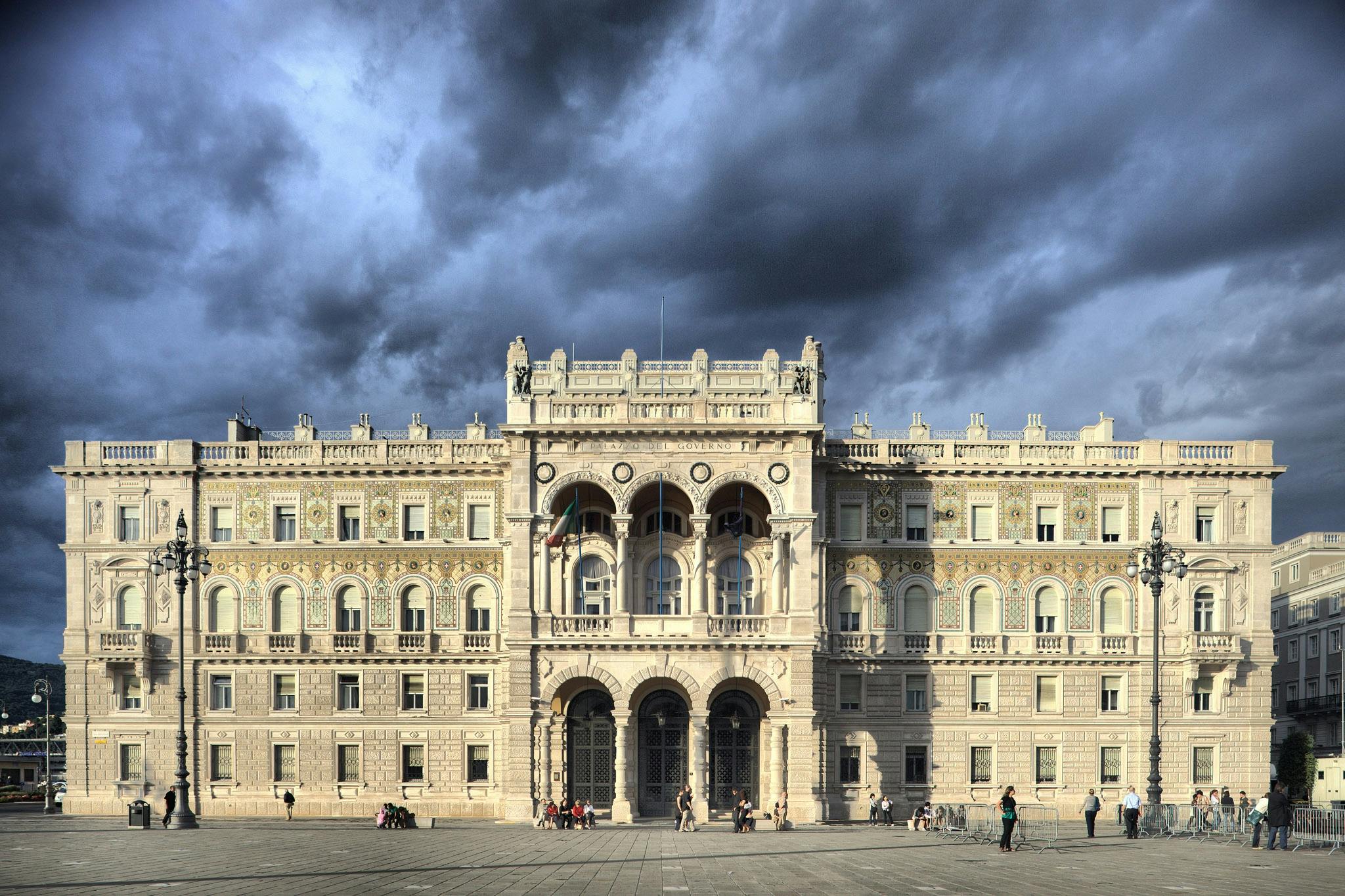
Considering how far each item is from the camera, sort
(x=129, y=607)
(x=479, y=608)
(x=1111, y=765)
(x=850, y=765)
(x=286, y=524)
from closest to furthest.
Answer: (x=1111, y=765) < (x=850, y=765) < (x=479, y=608) < (x=129, y=607) < (x=286, y=524)

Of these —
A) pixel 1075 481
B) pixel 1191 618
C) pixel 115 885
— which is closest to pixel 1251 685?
pixel 1191 618

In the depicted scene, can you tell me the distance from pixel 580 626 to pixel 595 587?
15.6 ft

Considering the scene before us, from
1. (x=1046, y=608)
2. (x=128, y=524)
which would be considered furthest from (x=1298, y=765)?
(x=128, y=524)

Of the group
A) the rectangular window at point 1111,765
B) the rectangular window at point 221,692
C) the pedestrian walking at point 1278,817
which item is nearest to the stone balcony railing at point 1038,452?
the rectangular window at point 1111,765

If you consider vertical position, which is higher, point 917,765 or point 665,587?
point 665,587

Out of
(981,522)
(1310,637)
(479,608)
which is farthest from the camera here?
(1310,637)

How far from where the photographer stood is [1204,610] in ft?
206

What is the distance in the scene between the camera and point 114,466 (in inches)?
2534

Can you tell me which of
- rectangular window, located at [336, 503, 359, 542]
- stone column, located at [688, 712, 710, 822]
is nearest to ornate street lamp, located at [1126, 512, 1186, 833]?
stone column, located at [688, 712, 710, 822]

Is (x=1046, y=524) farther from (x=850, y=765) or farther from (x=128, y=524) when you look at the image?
(x=128, y=524)

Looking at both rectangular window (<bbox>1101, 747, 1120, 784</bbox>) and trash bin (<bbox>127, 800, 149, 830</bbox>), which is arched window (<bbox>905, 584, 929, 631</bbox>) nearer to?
rectangular window (<bbox>1101, 747, 1120, 784</bbox>)

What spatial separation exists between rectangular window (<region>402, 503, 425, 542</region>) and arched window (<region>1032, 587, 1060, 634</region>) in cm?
2982

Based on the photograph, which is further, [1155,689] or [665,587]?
[665,587]

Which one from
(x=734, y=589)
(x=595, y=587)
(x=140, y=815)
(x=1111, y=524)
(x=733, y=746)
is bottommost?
(x=140, y=815)
